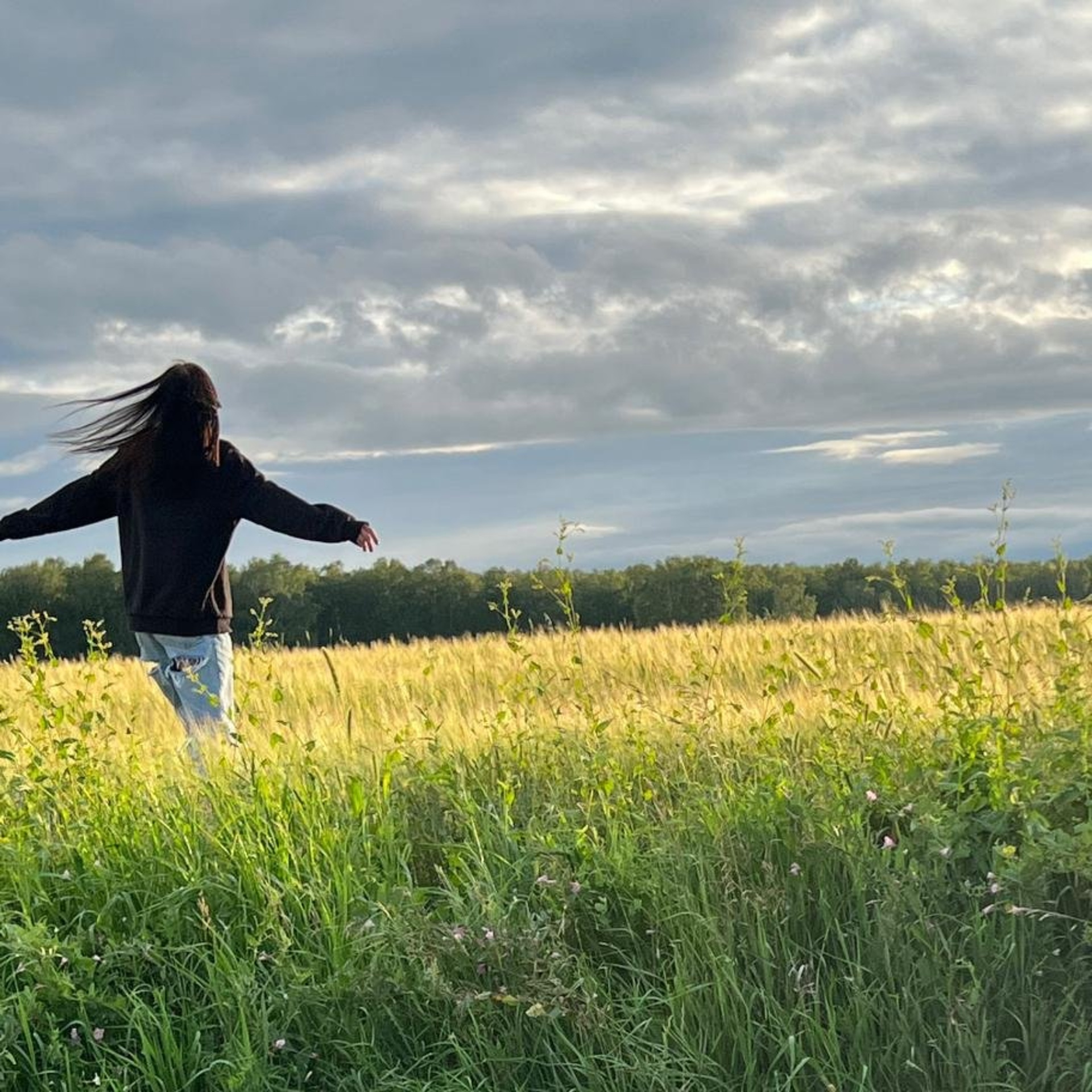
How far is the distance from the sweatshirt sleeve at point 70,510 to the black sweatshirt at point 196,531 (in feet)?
0.53

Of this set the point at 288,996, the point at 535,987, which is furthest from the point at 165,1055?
the point at 535,987

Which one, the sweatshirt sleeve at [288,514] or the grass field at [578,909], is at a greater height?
the sweatshirt sleeve at [288,514]

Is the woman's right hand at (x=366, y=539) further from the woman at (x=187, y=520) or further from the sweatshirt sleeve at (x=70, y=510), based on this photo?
the sweatshirt sleeve at (x=70, y=510)

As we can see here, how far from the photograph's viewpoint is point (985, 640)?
5.61 meters

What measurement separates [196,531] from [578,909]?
12.3 ft

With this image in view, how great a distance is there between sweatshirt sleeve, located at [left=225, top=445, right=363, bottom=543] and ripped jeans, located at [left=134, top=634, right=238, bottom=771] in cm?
72

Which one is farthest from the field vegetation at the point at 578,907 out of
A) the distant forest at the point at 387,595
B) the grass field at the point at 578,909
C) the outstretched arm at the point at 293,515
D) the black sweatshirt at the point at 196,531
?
the distant forest at the point at 387,595

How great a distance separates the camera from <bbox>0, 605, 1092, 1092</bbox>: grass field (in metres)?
3.74

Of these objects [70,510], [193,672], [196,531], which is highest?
[70,510]

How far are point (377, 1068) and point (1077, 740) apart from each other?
269 centimetres

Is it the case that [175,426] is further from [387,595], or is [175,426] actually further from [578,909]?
[387,595]

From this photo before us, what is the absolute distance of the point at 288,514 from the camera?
7.29 m

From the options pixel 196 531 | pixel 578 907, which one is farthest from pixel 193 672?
pixel 578 907

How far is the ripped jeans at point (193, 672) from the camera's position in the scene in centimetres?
690
